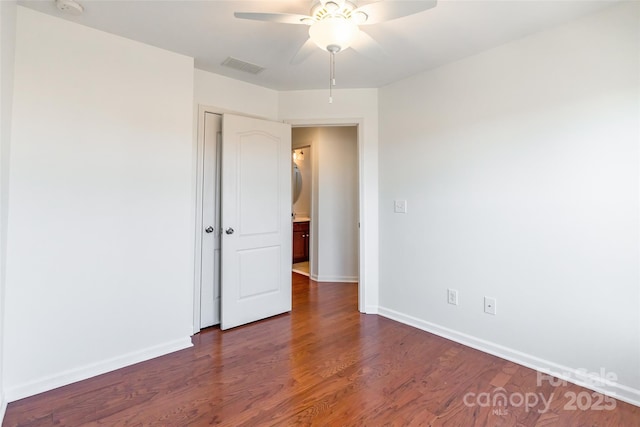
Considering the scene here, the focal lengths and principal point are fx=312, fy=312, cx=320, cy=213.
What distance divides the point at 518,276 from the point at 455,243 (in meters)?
0.51

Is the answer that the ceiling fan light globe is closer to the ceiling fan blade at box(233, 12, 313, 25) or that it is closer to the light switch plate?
the ceiling fan blade at box(233, 12, 313, 25)

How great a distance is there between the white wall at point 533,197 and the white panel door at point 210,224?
174 centimetres

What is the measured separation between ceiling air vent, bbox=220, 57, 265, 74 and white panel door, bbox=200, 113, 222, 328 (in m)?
0.47

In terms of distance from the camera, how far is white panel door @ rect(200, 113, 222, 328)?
2840mm

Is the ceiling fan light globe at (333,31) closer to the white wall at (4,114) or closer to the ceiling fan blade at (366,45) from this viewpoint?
the ceiling fan blade at (366,45)

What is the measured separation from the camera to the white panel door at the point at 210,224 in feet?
9.32

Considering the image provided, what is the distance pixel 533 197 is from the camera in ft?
7.14

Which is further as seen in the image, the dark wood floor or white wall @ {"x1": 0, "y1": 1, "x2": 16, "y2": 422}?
the dark wood floor

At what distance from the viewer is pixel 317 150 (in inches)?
180

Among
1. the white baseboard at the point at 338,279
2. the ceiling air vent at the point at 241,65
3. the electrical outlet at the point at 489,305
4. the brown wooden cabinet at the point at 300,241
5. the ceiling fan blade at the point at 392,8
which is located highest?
the ceiling air vent at the point at 241,65

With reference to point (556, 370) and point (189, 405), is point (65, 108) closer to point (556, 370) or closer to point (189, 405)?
point (189, 405)

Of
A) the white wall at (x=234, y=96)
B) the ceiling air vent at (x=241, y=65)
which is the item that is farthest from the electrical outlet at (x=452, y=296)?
the ceiling air vent at (x=241, y=65)

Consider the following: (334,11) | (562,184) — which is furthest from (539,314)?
(334,11)

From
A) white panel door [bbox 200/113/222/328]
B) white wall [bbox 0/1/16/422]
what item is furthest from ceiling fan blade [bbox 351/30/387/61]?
white wall [bbox 0/1/16/422]
